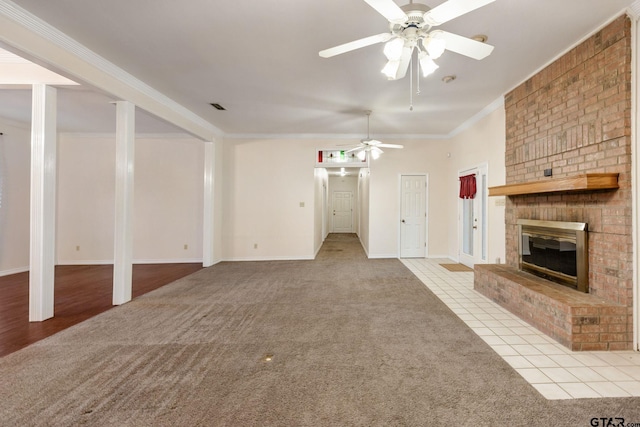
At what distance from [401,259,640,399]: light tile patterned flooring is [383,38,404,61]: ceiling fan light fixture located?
99.3 inches

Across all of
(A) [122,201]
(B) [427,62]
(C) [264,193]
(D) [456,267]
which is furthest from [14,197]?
(D) [456,267]

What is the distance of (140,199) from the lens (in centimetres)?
634

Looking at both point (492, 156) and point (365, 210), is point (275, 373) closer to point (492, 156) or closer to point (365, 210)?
point (492, 156)

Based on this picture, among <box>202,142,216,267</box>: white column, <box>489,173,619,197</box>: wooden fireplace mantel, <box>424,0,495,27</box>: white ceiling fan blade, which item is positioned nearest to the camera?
<box>424,0,495,27</box>: white ceiling fan blade

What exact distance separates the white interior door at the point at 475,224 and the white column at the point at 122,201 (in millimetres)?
5619

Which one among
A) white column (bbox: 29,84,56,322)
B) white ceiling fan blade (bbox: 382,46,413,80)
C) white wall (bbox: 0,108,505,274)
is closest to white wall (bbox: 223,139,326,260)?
white wall (bbox: 0,108,505,274)

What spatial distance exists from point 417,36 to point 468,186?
4.25 meters

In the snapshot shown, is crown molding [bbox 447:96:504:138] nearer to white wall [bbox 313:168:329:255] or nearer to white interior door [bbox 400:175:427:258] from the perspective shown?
white interior door [bbox 400:175:427:258]

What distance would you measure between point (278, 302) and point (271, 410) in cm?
198

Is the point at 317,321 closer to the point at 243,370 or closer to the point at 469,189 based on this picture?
the point at 243,370

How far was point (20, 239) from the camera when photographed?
5.30 m

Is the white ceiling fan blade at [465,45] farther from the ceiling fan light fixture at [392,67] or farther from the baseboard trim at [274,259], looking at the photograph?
the baseboard trim at [274,259]

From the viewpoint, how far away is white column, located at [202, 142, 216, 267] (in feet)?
19.5

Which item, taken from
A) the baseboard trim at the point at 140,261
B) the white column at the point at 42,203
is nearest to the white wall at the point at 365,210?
the baseboard trim at the point at 140,261
